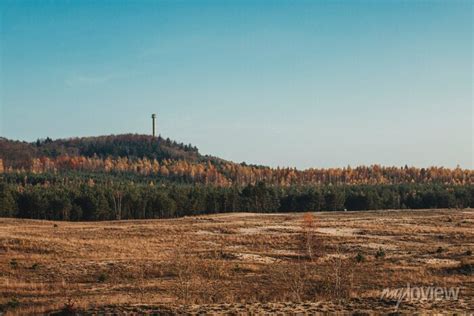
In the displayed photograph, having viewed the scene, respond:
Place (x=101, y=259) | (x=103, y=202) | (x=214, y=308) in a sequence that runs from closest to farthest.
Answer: (x=214, y=308)
(x=101, y=259)
(x=103, y=202)

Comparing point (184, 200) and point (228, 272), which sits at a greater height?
point (184, 200)

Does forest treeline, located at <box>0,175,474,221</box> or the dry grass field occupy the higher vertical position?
forest treeline, located at <box>0,175,474,221</box>

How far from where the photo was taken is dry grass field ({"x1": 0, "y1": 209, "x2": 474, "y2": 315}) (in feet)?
78.0

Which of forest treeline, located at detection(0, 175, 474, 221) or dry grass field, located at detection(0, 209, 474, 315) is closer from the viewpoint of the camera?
dry grass field, located at detection(0, 209, 474, 315)

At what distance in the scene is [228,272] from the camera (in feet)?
135

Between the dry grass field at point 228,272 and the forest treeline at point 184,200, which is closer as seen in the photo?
the dry grass field at point 228,272

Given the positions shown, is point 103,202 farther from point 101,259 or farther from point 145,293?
point 145,293

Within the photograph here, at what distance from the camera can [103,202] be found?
124 meters

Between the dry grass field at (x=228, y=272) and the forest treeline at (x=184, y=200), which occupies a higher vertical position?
the forest treeline at (x=184, y=200)

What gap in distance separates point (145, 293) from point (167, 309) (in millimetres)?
9122

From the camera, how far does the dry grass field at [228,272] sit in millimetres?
23781

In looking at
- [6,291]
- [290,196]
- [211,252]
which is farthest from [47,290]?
[290,196]

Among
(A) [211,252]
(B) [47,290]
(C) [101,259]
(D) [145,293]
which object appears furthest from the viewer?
(A) [211,252]

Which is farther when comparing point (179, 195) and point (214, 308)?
point (179, 195)
